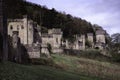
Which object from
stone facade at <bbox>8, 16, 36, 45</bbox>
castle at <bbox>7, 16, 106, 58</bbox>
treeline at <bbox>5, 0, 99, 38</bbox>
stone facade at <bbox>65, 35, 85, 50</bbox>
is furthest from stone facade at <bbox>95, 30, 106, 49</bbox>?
stone facade at <bbox>8, 16, 36, 45</bbox>

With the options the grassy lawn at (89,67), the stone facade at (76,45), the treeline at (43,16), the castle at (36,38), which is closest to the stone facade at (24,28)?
the castle at (36,38)

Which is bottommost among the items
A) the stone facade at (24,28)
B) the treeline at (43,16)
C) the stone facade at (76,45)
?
the stone facade at (76,45)

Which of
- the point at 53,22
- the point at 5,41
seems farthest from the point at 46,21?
the point at 5,41

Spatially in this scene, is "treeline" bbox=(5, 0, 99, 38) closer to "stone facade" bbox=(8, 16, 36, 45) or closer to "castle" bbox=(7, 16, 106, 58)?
"castle" bbox=(7, 16, 106, 58)

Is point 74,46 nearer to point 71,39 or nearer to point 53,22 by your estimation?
point 71,39

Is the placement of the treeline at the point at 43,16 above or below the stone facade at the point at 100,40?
above

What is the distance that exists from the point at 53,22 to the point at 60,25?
2.55 meters

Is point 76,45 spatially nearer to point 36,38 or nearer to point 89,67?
point 36,38

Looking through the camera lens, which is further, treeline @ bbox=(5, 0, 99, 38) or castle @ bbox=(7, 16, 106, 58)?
treeline @ bbox=(5, 0, 99, 38)

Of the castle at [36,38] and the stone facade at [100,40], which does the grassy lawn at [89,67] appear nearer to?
the castle at [36,38]

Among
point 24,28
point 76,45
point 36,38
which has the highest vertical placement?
point 24,28

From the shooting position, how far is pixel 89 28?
146 meters

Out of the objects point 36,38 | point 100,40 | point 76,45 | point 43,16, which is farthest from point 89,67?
point 43,16

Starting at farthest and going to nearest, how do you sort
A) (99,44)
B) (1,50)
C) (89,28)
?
(89,28) < (99,44) < (1,50)
